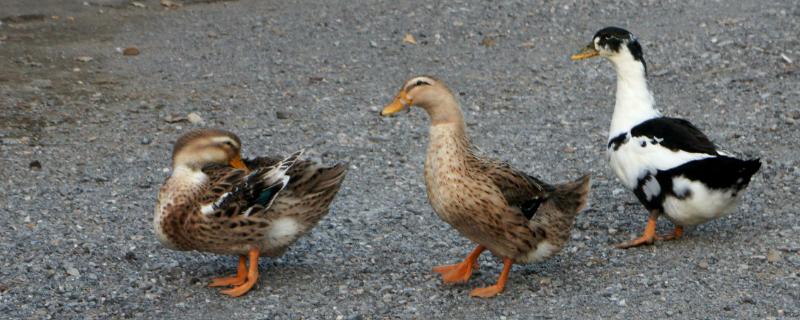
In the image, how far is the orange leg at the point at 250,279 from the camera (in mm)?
6180

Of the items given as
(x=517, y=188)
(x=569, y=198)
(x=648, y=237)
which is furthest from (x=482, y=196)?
(x=648, y=237)

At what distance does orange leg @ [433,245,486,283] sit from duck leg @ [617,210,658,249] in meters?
1.04

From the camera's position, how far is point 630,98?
7316 mm

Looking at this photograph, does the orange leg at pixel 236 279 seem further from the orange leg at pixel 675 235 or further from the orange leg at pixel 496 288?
the orange leg at pixel 675 235

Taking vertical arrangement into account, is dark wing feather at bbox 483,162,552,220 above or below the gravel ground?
above

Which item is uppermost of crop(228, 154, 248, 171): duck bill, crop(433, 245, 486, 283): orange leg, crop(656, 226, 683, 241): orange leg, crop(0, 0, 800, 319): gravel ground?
crop(228, 154, 248, 171): duck bill

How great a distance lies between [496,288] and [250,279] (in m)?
1.35

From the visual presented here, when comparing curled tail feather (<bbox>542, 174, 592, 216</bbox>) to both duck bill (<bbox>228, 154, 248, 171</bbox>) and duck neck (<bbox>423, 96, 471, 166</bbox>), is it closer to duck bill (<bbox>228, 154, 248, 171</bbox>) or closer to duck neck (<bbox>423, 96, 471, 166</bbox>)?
duck neck (<bbox>423, 96, 471, 166</bbox>)

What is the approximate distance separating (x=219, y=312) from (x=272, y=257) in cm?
69

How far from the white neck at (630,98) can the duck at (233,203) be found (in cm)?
198

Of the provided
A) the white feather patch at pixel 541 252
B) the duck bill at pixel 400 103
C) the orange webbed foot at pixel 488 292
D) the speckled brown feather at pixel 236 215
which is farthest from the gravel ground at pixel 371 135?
the duck bill at pixel 400 103

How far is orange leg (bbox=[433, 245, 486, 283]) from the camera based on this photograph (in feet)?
20.7

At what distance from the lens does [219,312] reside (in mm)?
6020

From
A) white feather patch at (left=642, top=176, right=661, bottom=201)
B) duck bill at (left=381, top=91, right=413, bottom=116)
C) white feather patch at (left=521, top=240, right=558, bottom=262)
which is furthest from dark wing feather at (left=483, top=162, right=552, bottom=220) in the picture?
white feather patch at (left=642, top=176, right=661, bottom=201)
